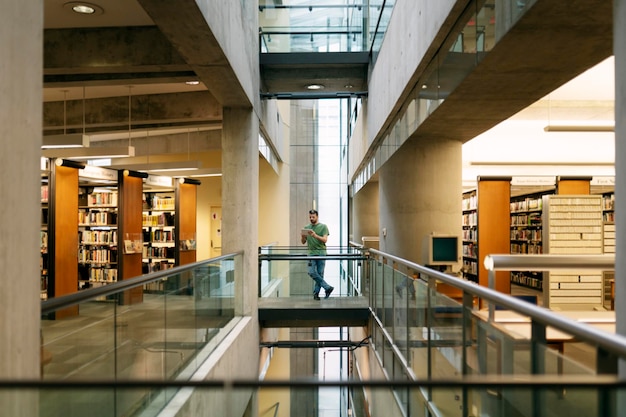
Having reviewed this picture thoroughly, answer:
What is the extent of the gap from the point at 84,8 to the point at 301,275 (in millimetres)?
6123

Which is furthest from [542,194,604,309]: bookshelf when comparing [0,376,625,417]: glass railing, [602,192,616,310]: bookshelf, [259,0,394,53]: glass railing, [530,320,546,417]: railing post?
[530,320,546,417]: railing post

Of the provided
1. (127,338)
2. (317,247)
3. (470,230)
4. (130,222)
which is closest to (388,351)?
(127,338)

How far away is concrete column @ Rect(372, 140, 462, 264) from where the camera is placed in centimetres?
843

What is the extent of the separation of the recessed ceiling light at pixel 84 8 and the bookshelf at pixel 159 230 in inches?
328

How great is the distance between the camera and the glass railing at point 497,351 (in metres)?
1.61

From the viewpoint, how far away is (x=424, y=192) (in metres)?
8.62

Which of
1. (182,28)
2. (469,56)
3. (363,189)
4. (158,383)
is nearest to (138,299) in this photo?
(182,28)

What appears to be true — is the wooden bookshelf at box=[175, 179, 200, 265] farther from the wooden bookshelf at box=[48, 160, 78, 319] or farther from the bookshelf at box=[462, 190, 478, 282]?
the bookshelf at box=[462, 190, 478, 282]

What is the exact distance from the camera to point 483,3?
13.8 feet

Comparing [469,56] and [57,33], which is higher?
[57,33]

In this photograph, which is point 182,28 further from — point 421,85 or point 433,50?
point 421,85

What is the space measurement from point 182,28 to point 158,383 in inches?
157

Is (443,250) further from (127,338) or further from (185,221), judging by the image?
(185,221)

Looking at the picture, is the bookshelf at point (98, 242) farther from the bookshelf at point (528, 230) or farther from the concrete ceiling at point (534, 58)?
the bookshelf at point (528, 230)
